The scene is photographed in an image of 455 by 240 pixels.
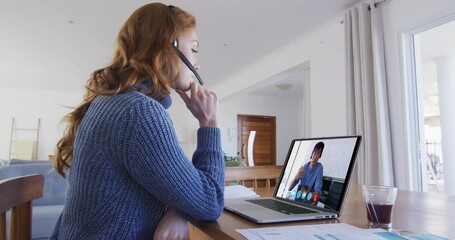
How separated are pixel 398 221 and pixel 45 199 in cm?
279

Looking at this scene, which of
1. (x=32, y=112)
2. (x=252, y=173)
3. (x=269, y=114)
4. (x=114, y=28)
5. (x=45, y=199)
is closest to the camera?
(x=252, y=173)

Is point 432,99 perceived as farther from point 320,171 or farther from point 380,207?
point 380,207

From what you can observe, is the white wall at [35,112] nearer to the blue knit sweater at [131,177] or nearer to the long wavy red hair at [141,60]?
the long wavy red hair at [141,60]

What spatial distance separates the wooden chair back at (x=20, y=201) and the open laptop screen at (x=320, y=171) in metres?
0.68

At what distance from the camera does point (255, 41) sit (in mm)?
4184

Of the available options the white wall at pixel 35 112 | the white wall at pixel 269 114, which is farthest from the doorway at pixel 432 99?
the white wall at pixel 35 112

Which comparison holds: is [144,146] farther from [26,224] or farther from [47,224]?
[47,224]

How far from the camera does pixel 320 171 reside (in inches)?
35.4

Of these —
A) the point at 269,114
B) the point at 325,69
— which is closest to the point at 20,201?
the point at 325,69

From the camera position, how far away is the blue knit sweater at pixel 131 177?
64cm

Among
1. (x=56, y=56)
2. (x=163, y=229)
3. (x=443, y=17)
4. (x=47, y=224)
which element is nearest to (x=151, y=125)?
(x=163, y=229)

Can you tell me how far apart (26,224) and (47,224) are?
6.17 feet

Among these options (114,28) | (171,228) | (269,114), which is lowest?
(171,228)

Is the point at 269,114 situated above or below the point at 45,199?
above
